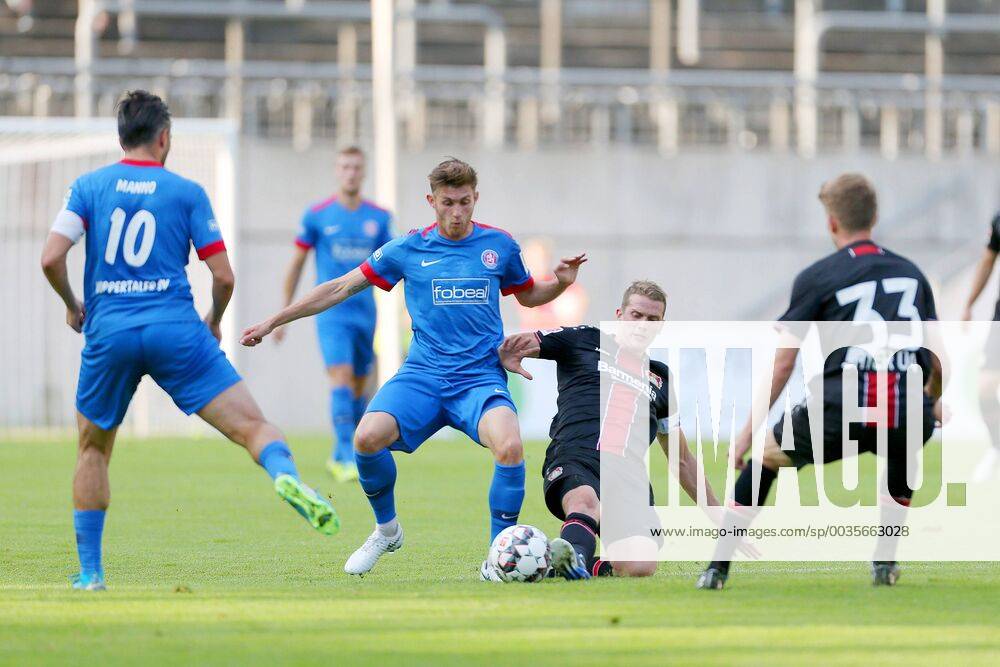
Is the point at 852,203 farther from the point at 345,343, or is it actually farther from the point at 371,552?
the point at 345,343

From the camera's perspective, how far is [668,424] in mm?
7492

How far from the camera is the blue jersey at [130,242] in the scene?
6309 mm

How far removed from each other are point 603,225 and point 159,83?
23.4 feet

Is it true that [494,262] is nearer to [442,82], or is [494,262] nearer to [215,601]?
[215,601]

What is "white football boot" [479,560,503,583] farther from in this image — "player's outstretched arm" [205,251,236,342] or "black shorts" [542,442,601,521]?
"player's outstretched arm" [205,251,236,342]

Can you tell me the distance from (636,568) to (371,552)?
1.23m

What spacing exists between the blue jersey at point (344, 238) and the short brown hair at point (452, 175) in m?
5.50

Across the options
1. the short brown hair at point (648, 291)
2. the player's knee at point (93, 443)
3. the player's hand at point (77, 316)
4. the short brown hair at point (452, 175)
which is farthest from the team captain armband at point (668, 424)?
the player's hand at point (77, 316)

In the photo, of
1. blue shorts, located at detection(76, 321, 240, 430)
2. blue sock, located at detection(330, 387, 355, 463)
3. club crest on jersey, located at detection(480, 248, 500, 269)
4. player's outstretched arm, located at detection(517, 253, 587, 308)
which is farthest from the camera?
blue sock, located at detection(330, 387, 355, 463)

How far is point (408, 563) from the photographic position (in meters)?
7.50

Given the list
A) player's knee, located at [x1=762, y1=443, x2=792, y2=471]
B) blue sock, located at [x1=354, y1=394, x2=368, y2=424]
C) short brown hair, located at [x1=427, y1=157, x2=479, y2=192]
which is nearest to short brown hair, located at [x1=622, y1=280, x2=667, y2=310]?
short brown hair, located at [x1=427, y1=157, x2=479, y2=192]

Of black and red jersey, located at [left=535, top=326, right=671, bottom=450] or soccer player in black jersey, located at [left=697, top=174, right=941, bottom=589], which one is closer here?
soccer player in black jersey, located at [left=697, top=174, right=941, bottom=589]

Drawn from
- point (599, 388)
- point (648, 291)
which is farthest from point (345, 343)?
point (648, 291)

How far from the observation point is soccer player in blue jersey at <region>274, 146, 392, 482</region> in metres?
12.6
